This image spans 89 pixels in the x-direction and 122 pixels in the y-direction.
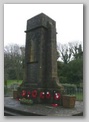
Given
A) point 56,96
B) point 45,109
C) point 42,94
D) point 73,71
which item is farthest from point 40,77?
point 73,71

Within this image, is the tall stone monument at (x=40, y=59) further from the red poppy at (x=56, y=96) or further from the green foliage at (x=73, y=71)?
the green foliage at (x=73, y=71)

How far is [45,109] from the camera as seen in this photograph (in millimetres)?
4141

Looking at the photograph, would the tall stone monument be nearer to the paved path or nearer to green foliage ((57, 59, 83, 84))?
the paved path

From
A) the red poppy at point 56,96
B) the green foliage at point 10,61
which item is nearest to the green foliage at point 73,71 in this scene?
the red poppy at point 56,96

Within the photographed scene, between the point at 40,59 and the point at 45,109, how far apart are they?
1286mm

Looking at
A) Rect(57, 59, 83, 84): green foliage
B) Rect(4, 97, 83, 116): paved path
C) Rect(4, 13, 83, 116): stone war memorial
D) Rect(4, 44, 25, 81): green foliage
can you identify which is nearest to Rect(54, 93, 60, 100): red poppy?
Rect(4, 13, 83, 116): stone war memorial

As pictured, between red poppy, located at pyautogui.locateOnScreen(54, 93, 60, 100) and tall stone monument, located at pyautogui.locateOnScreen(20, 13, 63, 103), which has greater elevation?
tall stone monument, located at pyautogui.locateOnScreen(20, 13, 63, 103)

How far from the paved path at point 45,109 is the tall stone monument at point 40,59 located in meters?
0.35

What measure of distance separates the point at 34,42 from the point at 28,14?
2.66 feet

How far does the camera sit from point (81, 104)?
4051mm

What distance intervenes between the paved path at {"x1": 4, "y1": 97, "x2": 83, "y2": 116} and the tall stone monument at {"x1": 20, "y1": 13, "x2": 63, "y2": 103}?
0.35 metres

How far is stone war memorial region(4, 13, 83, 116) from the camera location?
421 centimetres

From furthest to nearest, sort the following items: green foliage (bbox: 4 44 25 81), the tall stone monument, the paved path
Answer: the tall stone monument, green foliage (bbox: 4 44 25 81), the paved path

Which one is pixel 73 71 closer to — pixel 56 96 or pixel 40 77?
pixel 56 96
